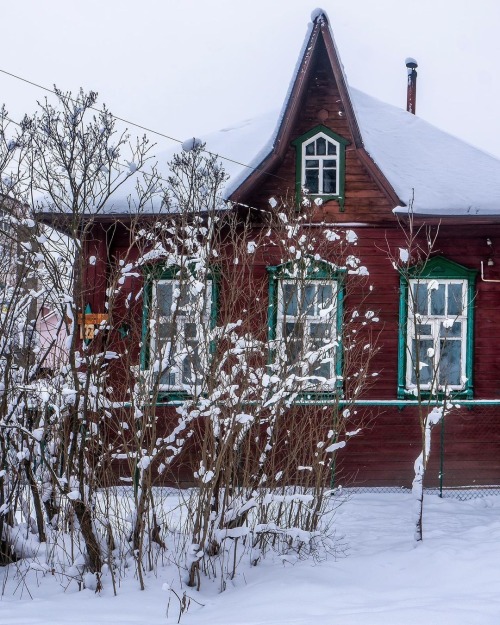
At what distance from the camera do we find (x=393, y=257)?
11922 mm

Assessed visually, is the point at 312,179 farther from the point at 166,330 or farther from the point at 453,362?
the point at 166,330

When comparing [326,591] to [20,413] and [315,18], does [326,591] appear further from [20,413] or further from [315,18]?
[315,18]

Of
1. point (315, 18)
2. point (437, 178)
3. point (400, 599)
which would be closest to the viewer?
point (400, 599)

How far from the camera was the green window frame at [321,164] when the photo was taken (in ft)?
39.7

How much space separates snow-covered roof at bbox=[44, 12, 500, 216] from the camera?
11.8 metres

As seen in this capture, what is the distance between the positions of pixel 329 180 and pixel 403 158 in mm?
1645

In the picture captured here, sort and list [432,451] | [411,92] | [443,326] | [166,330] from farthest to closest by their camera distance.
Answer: [411,92] → [443,326] → [432,451] → [166,330]

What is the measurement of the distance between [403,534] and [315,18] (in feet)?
23.4

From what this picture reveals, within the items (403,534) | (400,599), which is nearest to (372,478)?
(403,534)

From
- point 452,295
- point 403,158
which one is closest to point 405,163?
point 403,158


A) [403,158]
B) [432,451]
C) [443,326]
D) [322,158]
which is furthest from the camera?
[403,158]

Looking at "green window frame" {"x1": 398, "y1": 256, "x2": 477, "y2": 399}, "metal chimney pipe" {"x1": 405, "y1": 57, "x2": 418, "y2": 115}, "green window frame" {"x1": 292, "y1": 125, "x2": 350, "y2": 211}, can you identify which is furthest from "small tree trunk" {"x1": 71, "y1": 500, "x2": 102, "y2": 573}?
"metal chimney pipe" {"x1": 405, "y1": 57, "x2": 418, "y2": 115}

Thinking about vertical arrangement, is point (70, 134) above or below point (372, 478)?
above

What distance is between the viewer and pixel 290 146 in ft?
39.7
